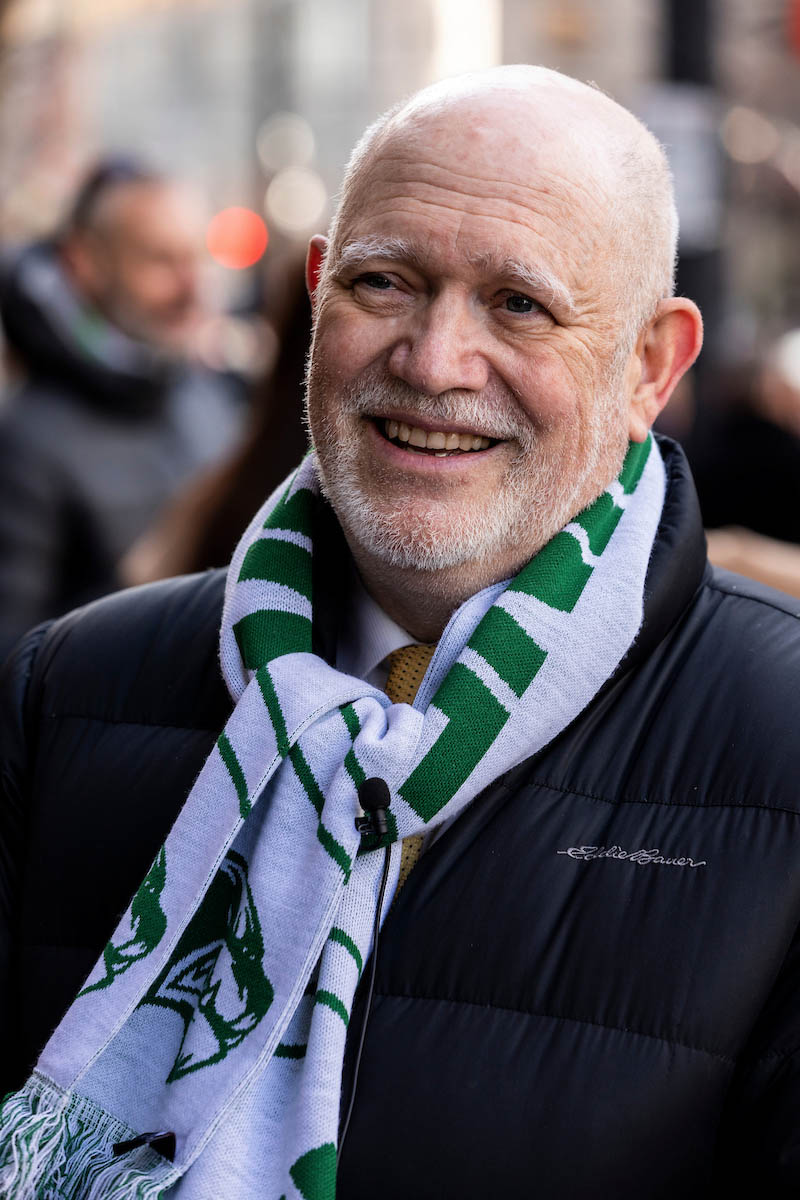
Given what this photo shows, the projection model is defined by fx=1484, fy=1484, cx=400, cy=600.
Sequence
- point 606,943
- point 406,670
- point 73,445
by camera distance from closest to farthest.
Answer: point 606,943
point 406,670
point 73,445

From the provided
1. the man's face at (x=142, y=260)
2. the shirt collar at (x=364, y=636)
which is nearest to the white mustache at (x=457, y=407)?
the shirt collar at (x=364, y=636)

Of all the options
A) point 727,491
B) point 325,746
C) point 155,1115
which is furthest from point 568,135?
point 727,491

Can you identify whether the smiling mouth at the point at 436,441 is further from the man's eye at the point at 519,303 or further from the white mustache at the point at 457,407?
the man's eye at the point at 519,303

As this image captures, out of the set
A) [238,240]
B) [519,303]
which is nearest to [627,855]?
[519,303]

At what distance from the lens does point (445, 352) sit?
2.08m

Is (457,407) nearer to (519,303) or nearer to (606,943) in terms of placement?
(519,303)

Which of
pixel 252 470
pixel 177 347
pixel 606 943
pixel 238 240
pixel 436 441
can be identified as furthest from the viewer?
pixel 238 240

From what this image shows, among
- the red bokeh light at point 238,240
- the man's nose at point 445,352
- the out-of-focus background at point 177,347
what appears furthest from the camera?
the red bokeh light at point 238,240

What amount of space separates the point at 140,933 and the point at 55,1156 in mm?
310

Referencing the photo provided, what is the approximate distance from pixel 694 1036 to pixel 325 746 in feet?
2.03

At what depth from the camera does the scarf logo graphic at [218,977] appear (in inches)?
78.4

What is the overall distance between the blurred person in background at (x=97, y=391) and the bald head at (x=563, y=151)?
2.26m

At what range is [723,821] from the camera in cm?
198

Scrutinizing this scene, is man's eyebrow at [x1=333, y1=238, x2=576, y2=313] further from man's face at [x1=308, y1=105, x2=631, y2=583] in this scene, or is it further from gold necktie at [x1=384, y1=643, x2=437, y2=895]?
gold necktie at [x1=384, y1=643, x2=437, y2=895]
